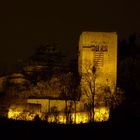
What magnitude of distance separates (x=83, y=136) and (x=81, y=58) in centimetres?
1981

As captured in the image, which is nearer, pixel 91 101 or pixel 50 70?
pixel 91 101

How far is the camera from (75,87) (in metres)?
29.7

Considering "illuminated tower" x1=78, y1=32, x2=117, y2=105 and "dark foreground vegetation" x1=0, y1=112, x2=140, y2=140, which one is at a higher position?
"illuminated tower" x1=78, y1=32, x2=117, y2=105

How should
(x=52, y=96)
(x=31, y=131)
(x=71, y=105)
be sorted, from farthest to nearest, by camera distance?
(x=52, y=96)
(x=71, y=105)
(x=31, y=131)

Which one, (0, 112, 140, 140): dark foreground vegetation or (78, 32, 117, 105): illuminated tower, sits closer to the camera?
(0, 112, 140, 140): dark foreground vegetation

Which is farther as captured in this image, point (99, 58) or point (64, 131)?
point (99, 58)

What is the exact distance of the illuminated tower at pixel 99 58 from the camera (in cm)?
3066

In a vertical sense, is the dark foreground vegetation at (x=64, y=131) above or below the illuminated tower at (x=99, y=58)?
below

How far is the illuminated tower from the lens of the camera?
101 feet

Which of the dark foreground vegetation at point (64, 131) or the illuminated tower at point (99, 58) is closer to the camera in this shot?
the dark foreground vegetation at point (64, 131)

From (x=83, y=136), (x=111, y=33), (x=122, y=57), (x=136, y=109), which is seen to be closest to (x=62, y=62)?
(x=122, y=57)

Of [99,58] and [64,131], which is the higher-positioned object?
[99,58]

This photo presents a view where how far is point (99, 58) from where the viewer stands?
30.9 m

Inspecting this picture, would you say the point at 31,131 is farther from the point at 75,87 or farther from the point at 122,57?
the point at 122,57
